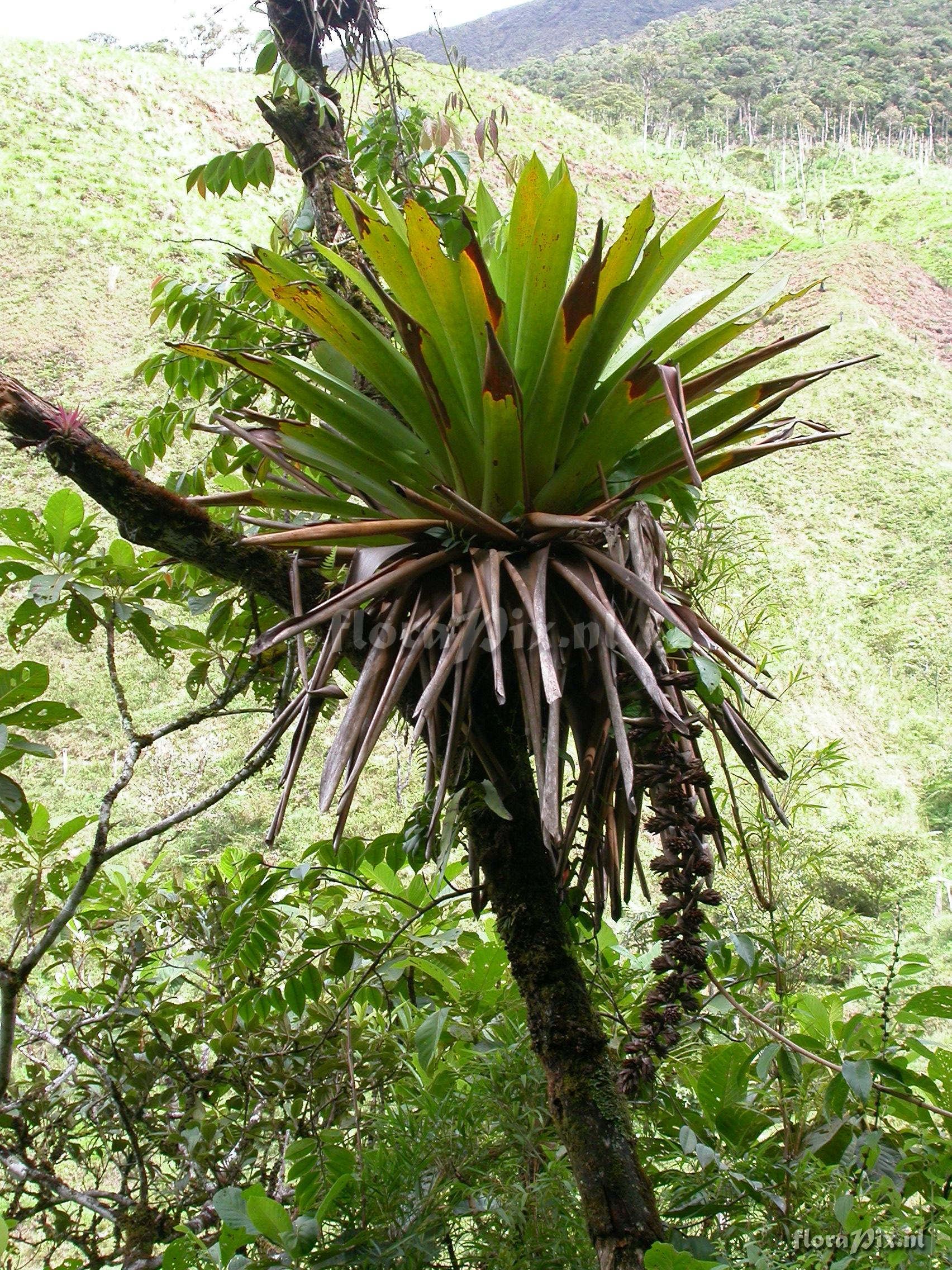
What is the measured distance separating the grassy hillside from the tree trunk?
17.1ft

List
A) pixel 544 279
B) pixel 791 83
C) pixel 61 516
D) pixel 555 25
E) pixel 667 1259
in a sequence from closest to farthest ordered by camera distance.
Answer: pixel 667 1259 < pixel 544 279 < pixel 61 516 < pixel 791 83 < pixel 555 25

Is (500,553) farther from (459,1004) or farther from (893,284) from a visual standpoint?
(893,284)

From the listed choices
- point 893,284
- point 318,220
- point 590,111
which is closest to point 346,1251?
point 318,220

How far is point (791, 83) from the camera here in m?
31.9

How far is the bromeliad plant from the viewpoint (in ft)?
2.75

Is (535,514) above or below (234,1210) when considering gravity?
above

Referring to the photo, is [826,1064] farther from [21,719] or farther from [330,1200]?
[21,719]

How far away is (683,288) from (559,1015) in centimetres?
1670

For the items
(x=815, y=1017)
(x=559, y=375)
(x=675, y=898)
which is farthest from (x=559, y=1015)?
(x=559, y=375)

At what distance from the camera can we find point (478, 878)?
1047 millimetres

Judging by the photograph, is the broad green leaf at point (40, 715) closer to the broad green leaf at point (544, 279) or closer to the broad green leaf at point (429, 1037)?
the broad green leaf at point (429, 1037)

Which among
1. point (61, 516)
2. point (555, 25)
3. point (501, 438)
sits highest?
point (555, 25)

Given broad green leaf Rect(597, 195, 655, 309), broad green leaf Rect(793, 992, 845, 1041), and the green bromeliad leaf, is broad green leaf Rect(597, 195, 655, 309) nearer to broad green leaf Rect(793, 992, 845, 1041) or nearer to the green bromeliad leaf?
the green bromeliad leaf

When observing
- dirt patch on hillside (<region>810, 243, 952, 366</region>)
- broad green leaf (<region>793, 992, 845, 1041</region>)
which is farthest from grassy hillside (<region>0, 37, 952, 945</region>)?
broad green leaf (<region>793, 992, 845, 1041</region>)
